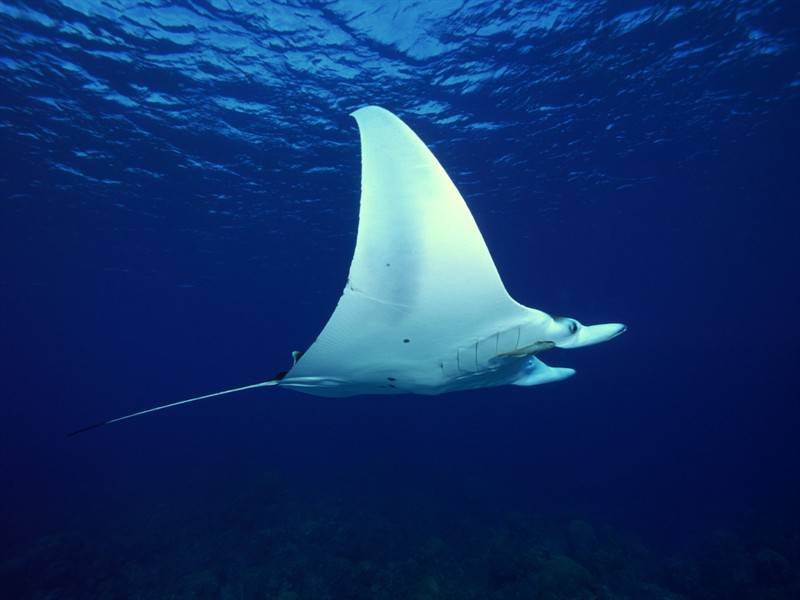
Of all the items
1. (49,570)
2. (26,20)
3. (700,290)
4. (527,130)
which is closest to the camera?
(26,20)

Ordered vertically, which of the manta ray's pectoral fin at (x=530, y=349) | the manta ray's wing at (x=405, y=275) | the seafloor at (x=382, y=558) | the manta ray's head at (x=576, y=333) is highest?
the manta ray's wing at (x=405, y=275)

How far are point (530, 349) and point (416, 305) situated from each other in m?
0.99

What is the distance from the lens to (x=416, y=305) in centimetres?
292

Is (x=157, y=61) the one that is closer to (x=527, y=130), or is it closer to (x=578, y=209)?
(x=527, y=130)

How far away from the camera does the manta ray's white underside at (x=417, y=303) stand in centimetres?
221

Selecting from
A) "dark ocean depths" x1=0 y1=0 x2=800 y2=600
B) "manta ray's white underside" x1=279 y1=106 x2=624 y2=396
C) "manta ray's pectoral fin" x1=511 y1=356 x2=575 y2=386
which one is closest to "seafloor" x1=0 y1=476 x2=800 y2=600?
"dark ocean depths" x1=0 y1=0 x2=800 y2=600

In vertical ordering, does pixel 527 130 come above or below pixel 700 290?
above

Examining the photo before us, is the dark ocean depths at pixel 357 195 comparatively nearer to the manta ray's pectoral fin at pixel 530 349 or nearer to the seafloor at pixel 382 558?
the seafloor at pixel 382 558

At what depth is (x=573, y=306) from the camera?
145 ft

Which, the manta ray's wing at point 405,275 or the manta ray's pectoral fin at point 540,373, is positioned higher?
the manta ray's wing at point 405,275

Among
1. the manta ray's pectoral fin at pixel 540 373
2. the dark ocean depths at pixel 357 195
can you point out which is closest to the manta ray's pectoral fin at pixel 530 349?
the manta ray's pectoral fin at pixel 540 373

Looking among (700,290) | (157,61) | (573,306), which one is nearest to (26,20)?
(157,61)

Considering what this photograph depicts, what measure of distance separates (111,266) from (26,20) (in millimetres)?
20771

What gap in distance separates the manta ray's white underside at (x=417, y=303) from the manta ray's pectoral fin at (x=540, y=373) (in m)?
0.02
